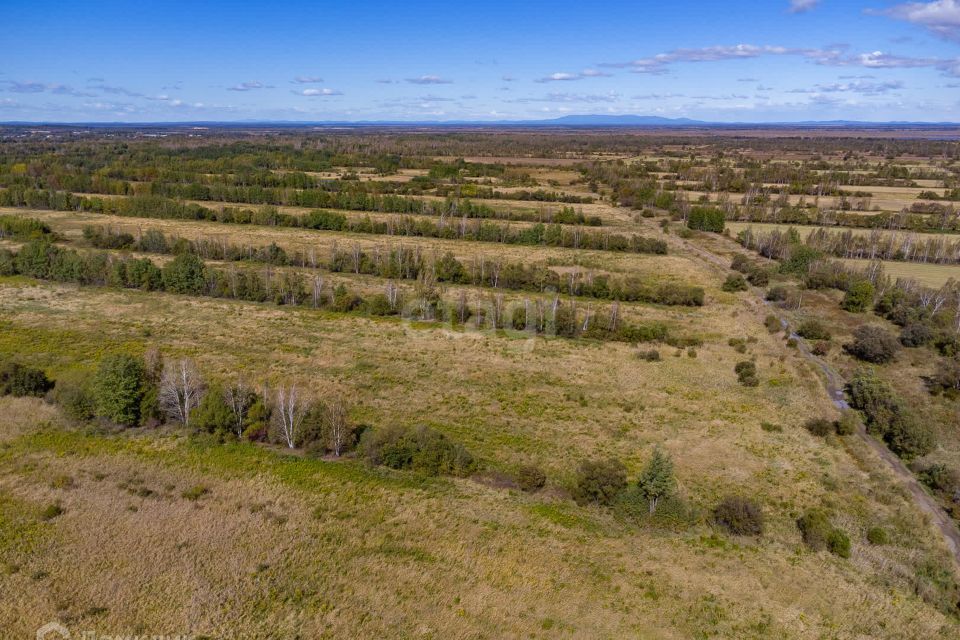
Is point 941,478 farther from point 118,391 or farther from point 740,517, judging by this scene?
point 118,391

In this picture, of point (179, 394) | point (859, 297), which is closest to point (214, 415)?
point (179, 394)

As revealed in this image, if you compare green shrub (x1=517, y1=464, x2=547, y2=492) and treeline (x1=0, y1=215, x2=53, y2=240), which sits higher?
treeline (x1=0, y1=215, x2=53, y2=240)

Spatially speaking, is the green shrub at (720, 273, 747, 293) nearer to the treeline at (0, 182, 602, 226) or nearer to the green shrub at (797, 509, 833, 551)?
the treeline at (0, 182, 602, 226)

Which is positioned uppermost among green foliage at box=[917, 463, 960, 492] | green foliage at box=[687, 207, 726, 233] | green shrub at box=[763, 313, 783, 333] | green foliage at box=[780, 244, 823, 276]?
green foliage at box=[687, 207, 726, 233]

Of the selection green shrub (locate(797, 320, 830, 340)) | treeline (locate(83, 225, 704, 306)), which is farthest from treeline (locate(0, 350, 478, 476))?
green shrub (locate(797, 320, 830, 340))

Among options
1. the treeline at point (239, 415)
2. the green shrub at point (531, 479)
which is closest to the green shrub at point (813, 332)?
the green shrub at point (531, 479)

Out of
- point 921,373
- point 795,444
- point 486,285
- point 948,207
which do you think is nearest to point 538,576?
point 795,444
